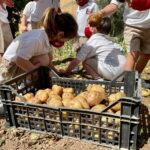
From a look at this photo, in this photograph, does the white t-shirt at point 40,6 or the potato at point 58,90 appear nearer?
the potato at point 58,90

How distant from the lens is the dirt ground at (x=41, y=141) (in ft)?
8.39

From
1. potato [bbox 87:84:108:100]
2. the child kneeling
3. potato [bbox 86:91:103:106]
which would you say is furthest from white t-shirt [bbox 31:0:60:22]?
potato [bbox 86:91:103:106]

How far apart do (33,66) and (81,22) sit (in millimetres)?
1636

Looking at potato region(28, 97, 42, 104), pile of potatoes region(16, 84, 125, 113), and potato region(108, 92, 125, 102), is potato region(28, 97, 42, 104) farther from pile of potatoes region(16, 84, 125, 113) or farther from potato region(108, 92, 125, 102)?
potato region(108, 92, 125, 102)

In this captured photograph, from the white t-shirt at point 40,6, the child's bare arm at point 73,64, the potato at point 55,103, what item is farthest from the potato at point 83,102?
the white t-shirt at point 40,6

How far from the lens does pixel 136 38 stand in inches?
140

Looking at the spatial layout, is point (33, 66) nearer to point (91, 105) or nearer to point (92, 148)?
point (91, 105)

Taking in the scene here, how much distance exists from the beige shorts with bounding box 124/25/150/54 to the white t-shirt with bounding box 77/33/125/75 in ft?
0.73

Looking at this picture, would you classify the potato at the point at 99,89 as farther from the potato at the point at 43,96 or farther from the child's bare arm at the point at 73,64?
the child's bare arm at the point at 73,64

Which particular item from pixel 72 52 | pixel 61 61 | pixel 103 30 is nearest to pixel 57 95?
pixel 103 30

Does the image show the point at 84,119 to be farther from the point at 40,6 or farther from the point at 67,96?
the point at 40,6

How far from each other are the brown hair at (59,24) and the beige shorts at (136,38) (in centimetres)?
59

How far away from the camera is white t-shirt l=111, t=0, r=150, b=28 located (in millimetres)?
3396

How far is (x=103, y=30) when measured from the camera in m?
3.87
